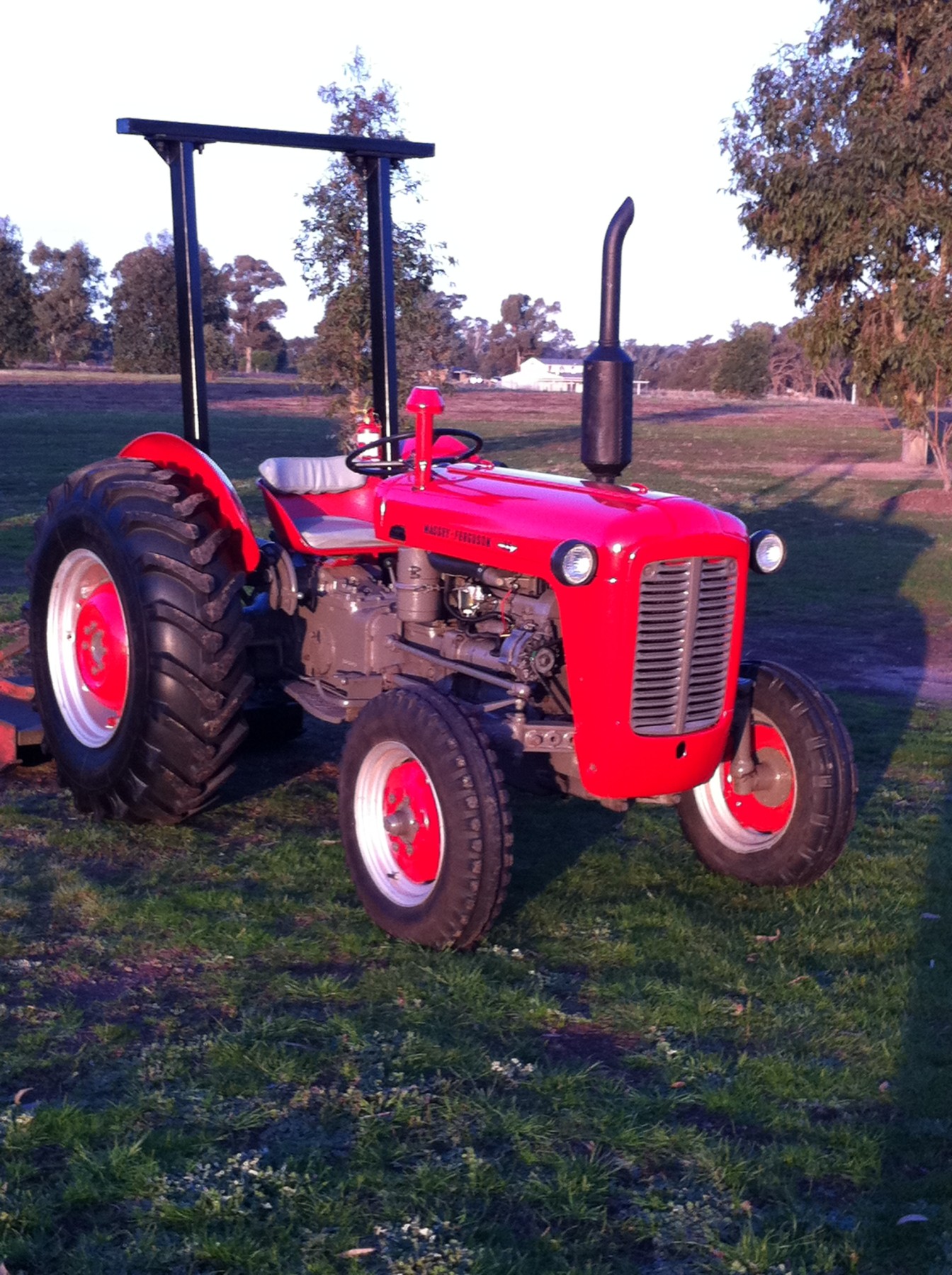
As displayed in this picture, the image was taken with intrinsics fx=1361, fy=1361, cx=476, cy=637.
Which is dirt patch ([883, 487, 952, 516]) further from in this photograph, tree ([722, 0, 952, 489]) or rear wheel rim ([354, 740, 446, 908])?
rear wheel rim ([354, 740, 446, 908])

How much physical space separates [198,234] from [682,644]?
2717 millimetres

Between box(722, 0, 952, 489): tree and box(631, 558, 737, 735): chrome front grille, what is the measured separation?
14.2 metres

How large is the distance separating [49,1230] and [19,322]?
60.2 metres

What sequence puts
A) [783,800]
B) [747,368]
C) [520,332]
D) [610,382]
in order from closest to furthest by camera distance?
[610,382] → [783,800] → [747,368] → [520,332]

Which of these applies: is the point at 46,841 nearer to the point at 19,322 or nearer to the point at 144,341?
the point at 19,322

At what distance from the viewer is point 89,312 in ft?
224

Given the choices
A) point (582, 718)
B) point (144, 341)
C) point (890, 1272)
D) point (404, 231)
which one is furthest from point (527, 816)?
point (144, 341)

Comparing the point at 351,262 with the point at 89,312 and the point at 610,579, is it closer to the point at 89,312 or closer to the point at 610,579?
the point at 610,579

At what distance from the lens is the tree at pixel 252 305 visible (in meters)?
77.9

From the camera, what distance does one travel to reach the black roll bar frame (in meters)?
5.49

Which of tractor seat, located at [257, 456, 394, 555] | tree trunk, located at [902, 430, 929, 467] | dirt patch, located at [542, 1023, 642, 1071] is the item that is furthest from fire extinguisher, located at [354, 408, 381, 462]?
tree trunk, located at [902, 430, 929, 467]

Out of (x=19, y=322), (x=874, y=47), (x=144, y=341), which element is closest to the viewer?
(x=874, y=47)

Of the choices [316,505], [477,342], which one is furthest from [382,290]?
[477,342]

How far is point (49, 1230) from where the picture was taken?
9.54 ft
